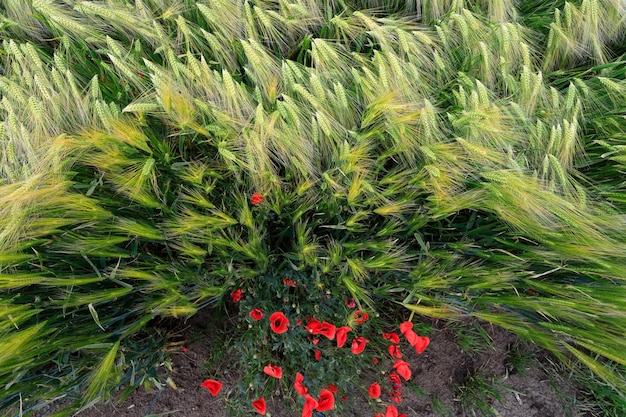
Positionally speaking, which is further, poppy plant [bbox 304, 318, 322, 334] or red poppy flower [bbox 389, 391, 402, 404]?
red poppy flower [bbox 389, 391, 402, 404]

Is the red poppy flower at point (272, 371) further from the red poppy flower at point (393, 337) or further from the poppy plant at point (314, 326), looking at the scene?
the red poppy flower at point (393, 337)

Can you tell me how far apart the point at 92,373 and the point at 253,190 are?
0.56 m

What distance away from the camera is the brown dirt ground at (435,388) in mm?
1353

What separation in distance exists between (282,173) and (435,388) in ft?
2.76

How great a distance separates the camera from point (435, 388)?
4.77 feet

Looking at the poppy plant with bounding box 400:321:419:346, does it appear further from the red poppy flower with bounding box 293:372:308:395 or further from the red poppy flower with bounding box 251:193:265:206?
the red poppy flower with bounding box 251:193:265:206

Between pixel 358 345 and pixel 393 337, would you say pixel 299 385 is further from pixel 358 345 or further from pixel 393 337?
pixel 393 337

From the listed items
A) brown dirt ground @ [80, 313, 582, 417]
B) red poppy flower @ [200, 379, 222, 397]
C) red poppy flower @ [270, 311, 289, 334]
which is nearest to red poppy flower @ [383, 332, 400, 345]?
brown dirt ground @ [80, 313, 582, 417]

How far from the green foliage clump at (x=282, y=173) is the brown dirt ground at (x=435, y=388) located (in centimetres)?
17

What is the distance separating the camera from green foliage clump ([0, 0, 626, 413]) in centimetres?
94

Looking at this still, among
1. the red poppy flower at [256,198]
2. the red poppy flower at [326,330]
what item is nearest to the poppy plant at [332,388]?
the red poppy flower at [326,330]

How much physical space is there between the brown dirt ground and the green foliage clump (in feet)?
0.56

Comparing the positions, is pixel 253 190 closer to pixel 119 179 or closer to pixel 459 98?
pixel 119 179

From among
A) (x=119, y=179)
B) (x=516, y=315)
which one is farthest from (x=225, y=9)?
(x=516, y=315)
